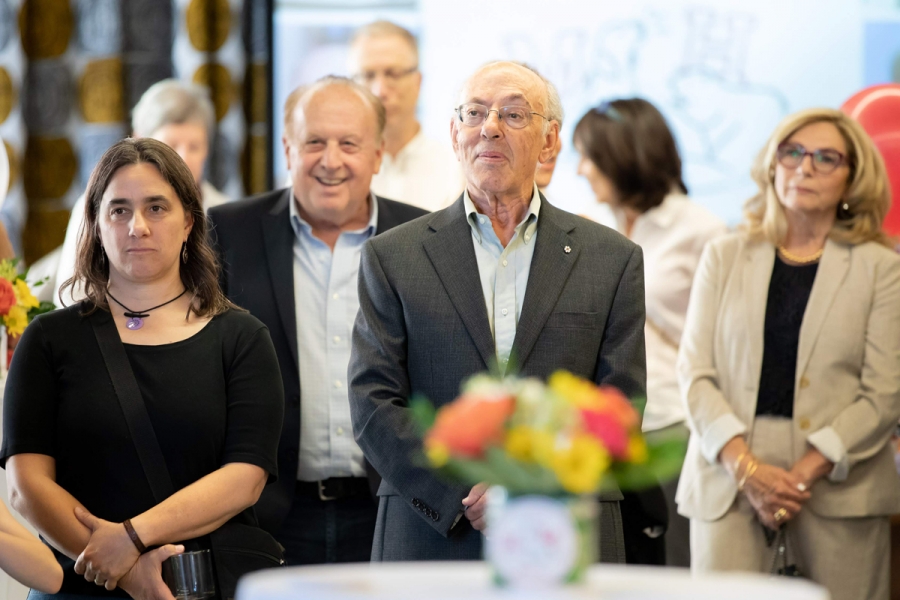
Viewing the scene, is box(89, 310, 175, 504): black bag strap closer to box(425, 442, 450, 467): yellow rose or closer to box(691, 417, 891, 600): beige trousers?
box(425, 442, 450, 467): yellow rose

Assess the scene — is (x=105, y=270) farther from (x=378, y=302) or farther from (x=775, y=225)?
(x=775, y=225)

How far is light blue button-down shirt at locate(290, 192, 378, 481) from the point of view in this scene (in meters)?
2.94

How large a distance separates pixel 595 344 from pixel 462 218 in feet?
1.32

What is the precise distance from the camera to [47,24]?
16.5 feet

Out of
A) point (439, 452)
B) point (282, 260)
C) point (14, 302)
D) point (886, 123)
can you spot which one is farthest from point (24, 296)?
point (886, 123)

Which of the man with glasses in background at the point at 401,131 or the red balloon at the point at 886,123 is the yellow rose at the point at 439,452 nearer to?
the man with glasses in background at the point at 401,131

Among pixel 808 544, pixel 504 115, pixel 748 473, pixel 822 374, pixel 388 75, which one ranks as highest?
pixel 388 75

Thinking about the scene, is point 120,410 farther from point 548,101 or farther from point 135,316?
point 548,101

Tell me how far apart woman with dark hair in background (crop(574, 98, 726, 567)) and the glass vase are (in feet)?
7.56

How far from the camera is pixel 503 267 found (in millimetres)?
2514

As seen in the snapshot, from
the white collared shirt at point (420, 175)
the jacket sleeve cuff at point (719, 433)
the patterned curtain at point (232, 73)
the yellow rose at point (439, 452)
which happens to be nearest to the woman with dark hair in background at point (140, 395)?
the yellow rose at point (439, 452)

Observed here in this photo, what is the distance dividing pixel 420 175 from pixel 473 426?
2.82m

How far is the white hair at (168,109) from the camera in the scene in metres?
4.25

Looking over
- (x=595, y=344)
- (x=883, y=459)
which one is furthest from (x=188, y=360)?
(x=883, y=459)
